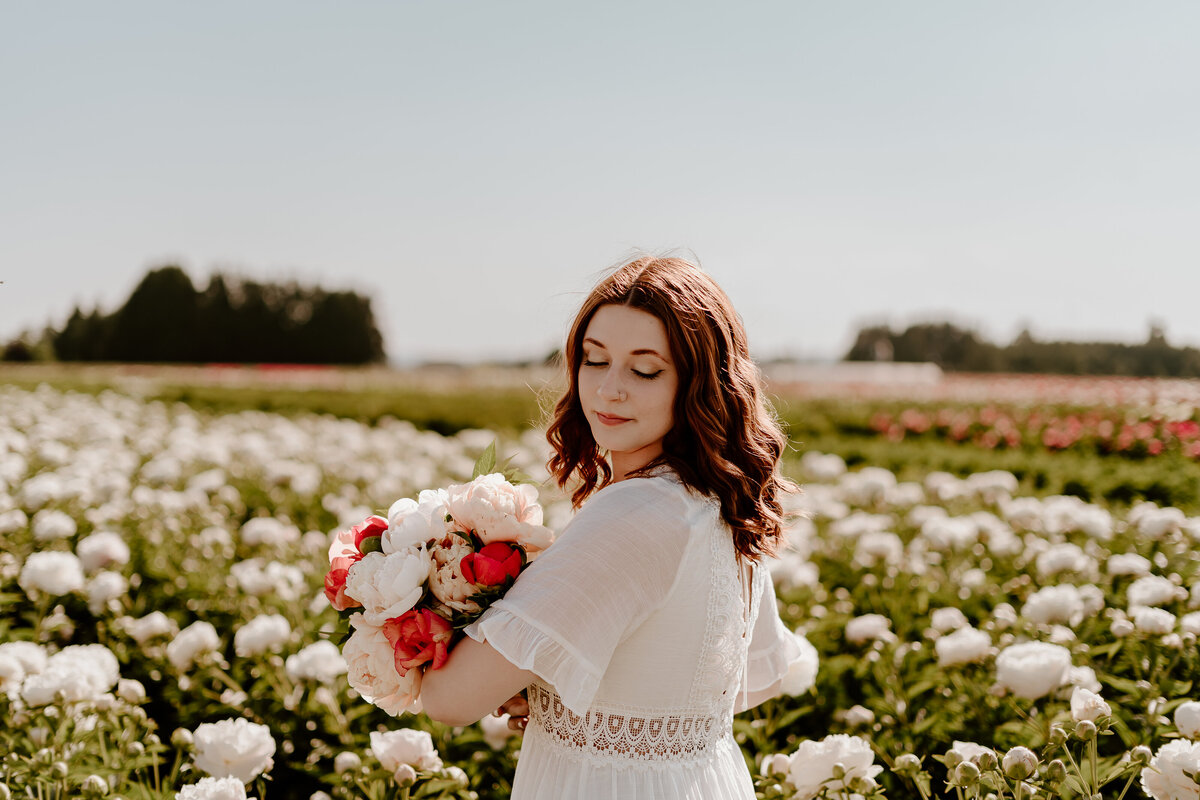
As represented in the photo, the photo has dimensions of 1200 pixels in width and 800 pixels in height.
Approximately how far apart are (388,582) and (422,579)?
0.06m

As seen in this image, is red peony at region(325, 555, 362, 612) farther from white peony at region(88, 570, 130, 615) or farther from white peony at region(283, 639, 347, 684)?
white peony at region(88, 570, 130, 615)

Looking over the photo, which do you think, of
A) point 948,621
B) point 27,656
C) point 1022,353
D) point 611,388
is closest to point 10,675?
point 27,656

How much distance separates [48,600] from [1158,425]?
32.0 ft

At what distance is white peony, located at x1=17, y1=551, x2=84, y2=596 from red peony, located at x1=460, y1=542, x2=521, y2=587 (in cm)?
215

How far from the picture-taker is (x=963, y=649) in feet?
7.83

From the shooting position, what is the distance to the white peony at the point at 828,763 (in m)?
1.77

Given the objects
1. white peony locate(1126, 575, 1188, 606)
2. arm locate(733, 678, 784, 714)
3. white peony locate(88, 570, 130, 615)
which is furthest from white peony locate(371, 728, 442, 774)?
white peony locate(1126, 575, 1188, 606)

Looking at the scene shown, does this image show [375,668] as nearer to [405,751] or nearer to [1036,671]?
[405,751]

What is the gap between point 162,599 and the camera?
3277mm

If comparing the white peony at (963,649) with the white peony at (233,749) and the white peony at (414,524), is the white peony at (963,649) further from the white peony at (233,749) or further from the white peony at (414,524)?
the white peony at (233,749)

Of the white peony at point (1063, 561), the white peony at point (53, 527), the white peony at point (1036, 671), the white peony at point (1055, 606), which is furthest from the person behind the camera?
the white peony at point (53, 527)

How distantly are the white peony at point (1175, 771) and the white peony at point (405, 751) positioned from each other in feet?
4.79

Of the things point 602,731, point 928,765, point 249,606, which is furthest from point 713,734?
point 249,606

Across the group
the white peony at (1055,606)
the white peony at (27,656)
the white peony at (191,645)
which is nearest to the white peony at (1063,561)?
the white peony at (1055,606)
